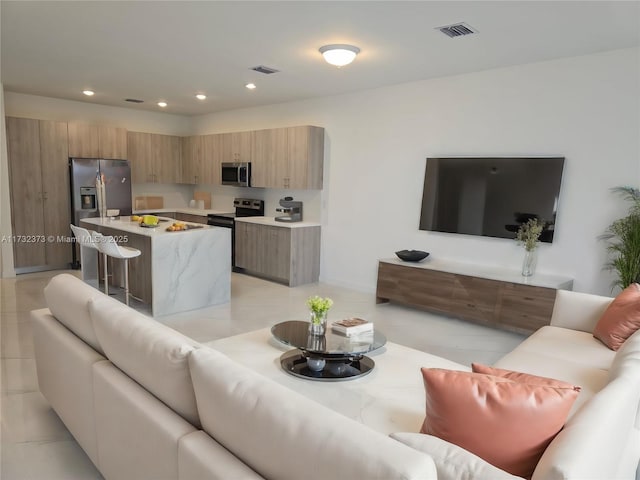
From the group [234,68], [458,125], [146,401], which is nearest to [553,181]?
[458,125]

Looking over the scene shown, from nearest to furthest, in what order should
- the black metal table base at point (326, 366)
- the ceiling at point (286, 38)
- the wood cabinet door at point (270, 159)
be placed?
the black metal table base at point (326, 366) → the ceiling at point (286, 38) → the wood cabinet door at point (270, 159)

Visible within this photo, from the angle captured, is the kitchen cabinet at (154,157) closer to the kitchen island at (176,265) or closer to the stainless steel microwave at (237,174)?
the stainless steel microwave at (237,174)

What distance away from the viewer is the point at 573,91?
13.9ft

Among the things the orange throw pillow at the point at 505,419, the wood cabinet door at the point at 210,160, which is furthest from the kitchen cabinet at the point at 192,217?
the orange throw pillow at the point at 505,419

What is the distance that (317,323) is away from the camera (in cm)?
291

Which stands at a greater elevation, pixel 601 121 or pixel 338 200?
pixel 601 121

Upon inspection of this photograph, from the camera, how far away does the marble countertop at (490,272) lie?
168 inches

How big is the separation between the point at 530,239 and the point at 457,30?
2129mm

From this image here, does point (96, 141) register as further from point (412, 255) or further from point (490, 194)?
point (490, 194)

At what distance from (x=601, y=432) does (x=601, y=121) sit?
3.70 m

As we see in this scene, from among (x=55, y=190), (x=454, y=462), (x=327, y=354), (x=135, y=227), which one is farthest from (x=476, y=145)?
(x=55, y=190)

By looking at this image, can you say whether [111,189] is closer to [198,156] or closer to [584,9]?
[198,156]

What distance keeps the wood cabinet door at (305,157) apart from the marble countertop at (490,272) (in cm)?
172

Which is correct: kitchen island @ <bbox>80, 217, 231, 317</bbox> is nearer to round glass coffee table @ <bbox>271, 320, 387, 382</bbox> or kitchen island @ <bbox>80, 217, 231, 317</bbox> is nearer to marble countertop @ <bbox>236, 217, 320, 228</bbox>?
marble countertop @ <bbox>236, 217, 320, 228</bbox>
